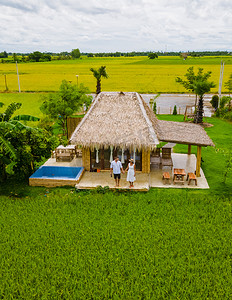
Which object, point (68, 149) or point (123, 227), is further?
point (68, 149)

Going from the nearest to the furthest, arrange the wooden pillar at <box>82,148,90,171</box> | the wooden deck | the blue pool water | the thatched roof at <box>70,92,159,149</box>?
1. the wooden deck
2. the thatched roof at <box>70,92,159,149</box>
3. the blue pool water
4. the wooden pillar at <box>82,148,90,171</box>

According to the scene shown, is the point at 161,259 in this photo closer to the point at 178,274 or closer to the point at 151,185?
the point at 178,274

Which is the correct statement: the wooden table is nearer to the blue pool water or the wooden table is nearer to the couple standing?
the couple standing

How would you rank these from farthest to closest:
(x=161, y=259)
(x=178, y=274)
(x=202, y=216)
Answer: (x=202, y=216)
(x=161, y=259)
(x=178, y=274)

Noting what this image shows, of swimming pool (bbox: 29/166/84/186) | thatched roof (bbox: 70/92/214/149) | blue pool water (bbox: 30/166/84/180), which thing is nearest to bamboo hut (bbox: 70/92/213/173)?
thatched roof (bbox: 70/92/214/149)

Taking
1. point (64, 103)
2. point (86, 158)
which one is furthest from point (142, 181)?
point (64, 103)

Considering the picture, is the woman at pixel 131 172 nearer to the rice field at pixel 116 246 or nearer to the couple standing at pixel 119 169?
the couple standing at pixel 119 169

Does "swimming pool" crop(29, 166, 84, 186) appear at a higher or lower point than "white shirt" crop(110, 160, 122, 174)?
lower

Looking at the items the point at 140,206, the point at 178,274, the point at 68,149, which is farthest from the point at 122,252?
the point at 68,149
